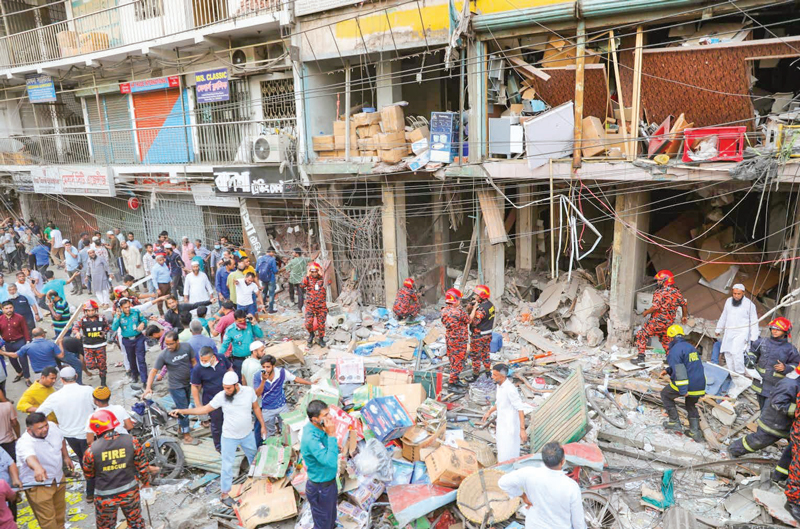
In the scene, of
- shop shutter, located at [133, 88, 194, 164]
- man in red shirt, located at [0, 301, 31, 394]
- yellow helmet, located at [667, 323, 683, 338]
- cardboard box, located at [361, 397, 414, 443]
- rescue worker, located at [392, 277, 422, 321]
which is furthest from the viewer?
shop shutter, located at [133, 88, 194, 164]

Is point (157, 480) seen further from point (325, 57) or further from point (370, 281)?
point (325, 57)

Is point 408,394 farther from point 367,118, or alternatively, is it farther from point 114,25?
point 114,25

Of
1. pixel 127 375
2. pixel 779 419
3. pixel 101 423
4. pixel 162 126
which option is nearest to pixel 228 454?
pixel 101 423

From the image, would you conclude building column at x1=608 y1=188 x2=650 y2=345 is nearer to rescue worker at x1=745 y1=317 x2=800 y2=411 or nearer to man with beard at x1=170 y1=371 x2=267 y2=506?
rescue worker at x1=745 y1=317 x2=800 y2=411

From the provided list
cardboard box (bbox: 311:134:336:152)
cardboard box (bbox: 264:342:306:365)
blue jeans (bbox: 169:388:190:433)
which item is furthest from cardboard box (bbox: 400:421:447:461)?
cardboard box (bbox: 311:134:336:152)

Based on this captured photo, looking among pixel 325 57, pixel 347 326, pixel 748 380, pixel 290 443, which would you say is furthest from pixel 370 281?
pixel 748 380

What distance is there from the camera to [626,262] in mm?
10234

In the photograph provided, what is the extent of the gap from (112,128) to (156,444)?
16.1 meters

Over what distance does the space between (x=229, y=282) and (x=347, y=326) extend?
9.24 feet

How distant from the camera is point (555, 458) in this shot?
13.9 ft

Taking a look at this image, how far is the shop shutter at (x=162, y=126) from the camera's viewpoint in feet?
56.0

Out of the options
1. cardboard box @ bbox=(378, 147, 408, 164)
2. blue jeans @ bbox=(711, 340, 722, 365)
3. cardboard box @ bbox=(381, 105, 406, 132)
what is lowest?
blue jeans @ bbox=(711, 340, 722, 365)

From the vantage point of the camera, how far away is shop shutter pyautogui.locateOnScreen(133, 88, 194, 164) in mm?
17062

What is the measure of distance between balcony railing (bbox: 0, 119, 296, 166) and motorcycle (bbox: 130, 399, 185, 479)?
837 centimetres
